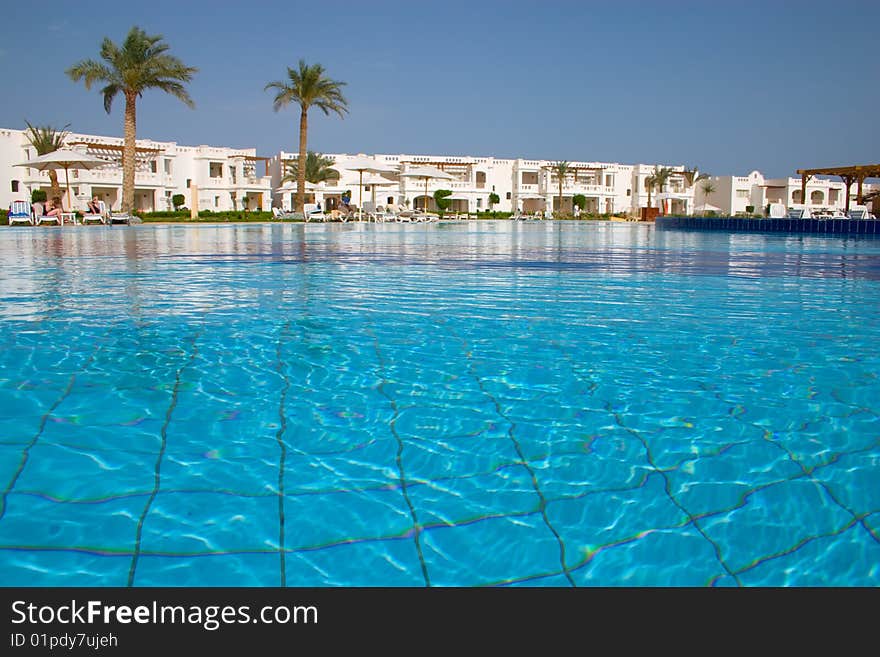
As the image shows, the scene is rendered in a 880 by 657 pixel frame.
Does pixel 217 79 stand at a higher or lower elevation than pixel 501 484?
higher

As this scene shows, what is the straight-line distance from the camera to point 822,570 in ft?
6.80

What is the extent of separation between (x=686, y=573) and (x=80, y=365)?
136 inches

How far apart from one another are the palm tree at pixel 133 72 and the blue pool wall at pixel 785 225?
18.8m

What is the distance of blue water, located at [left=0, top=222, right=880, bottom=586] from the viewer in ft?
6.94

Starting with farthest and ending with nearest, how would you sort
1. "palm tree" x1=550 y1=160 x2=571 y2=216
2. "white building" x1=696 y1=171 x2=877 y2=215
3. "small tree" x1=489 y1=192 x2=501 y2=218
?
"white building" x1=696 y1=171 x2=877 y2=215 < "small tree" x1=489 y1=192 x2=501 y2=218 < "palm tree" x1=550 y1=160 x2=571 y2=216

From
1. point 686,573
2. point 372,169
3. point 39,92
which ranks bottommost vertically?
point 686,573

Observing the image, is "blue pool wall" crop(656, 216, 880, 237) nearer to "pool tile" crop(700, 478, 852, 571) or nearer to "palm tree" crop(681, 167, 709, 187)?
"pool tile" crop(700, 478, 852, 571)

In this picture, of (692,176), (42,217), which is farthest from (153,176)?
(692,176)

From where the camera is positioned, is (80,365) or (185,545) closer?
(185,545)

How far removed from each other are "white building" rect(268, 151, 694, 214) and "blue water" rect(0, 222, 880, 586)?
51622 millimetres

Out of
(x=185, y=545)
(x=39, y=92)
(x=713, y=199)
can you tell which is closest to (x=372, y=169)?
(x=39, y=92)

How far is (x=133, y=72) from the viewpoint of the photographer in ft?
88.6

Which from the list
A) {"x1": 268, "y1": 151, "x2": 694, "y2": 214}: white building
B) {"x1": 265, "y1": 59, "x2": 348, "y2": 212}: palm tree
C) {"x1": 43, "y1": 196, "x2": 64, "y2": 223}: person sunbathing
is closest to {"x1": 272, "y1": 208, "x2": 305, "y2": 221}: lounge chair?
{"x1": 265, "y1": 59, "x2": 348, "y2": 212}: palm tree
